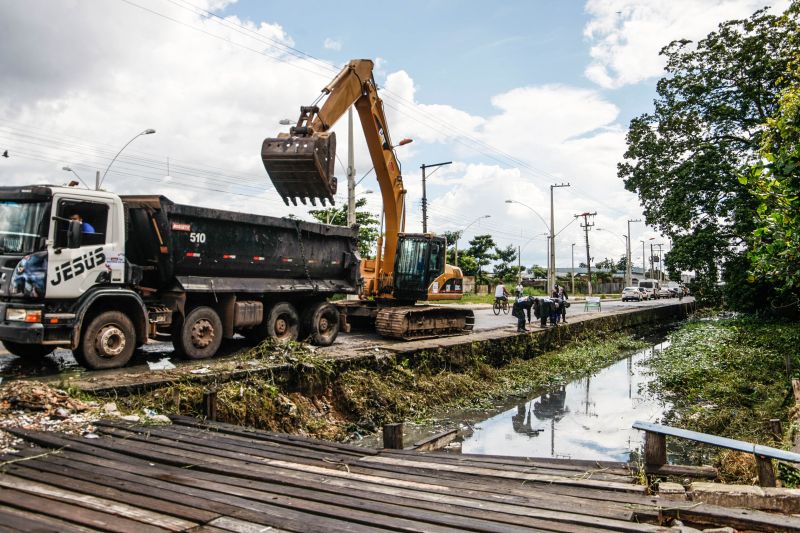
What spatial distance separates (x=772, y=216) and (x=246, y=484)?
27.2ft

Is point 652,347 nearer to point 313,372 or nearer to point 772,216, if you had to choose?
point 772,216

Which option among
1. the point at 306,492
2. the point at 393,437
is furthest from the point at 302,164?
the point at 306,492

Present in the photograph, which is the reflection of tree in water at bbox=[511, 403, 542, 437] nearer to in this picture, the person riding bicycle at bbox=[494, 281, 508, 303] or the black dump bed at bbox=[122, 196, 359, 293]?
the black dump bed at bbox=[122, 196, 359, 293]

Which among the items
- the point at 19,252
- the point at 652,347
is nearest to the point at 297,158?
the point at 19,252

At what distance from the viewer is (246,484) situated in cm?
438

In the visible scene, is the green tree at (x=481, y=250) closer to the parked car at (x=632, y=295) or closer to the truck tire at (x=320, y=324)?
the parked car at (x=632, y=295)

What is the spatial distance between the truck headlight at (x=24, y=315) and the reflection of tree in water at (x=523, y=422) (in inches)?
332

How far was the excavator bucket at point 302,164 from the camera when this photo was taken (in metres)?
11.0

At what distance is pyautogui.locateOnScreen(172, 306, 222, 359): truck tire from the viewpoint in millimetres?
9766

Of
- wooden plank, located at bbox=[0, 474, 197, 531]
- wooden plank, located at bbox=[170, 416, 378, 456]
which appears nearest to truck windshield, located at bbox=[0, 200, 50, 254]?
wooden plank, located at bbox=[170, 416, 378, 456]

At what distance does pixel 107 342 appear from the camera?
27.9ft

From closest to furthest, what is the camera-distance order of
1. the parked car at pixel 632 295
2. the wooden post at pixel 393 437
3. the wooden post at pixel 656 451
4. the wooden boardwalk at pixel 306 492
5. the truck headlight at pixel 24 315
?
the wooden boardwalk at pixel 306 492, the wooden post at pixel 656 451, the wooden post at pixel 393 437, the truck headlight at pixel 24 315, the parked car at pixel 632 295

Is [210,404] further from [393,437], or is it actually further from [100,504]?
[100,504]

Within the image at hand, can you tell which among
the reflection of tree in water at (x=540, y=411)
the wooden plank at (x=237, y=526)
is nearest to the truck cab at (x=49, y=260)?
the wooden plank at (x=237, y=526)
